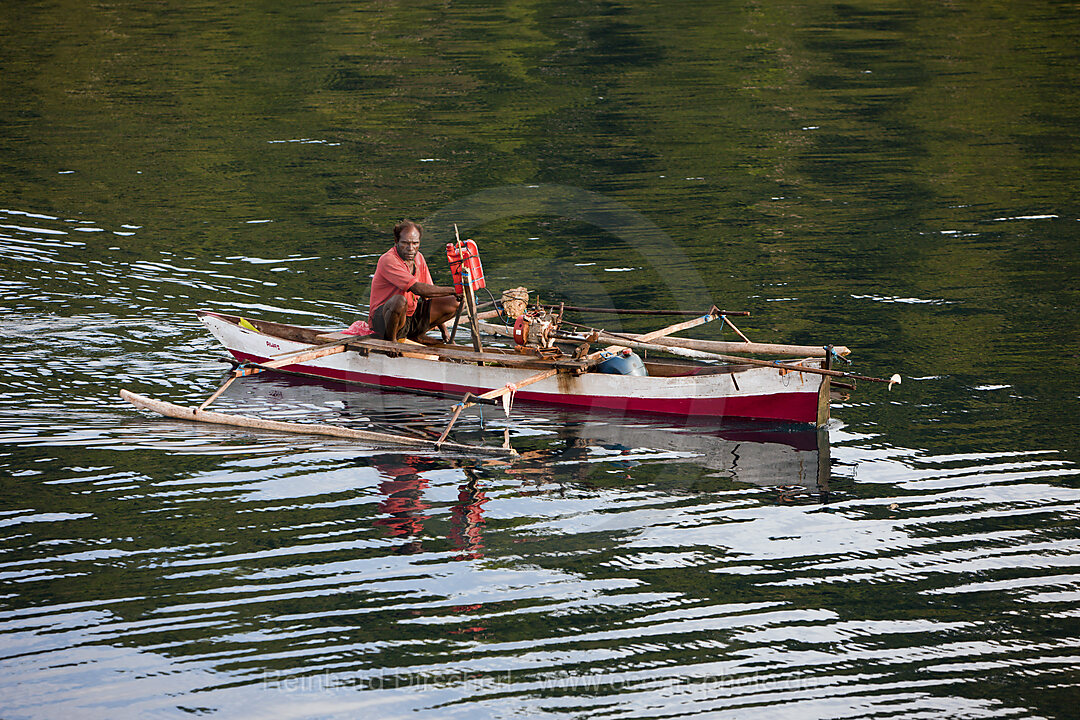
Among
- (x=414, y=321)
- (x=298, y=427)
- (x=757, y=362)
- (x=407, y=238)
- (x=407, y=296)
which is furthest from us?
(x=414, y=321)

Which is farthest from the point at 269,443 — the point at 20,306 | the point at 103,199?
the point at 103,199

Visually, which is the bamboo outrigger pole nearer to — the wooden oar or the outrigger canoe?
the outrigger canoe

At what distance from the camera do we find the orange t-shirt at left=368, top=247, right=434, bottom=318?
498 inches

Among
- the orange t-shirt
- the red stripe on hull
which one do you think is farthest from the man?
the red stripe on hull

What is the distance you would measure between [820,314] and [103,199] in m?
12.9

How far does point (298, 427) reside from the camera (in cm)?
1173

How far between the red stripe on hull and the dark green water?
21 cm

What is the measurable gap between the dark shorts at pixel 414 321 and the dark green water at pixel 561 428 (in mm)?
739

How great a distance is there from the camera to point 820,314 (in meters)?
14.7

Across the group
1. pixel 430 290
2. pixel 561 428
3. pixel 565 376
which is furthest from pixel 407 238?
pixel 561 428

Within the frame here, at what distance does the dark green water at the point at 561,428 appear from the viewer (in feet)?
25.6

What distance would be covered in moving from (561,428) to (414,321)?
7.58 ft

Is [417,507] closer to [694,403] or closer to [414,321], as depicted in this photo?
[694,403]

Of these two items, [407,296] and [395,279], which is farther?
[407,296]
